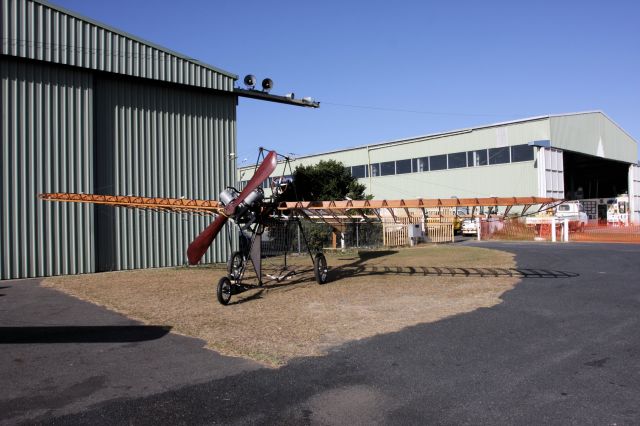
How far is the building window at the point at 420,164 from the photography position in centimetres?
4738

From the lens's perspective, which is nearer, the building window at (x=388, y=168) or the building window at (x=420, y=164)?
the building window at (x=420, y=164)

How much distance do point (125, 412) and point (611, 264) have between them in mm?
18353

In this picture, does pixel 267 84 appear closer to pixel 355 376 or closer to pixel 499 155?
pixel 355 376

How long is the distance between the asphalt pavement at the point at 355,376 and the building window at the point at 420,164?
37661 millimetres

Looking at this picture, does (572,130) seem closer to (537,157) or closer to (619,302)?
(537,157)

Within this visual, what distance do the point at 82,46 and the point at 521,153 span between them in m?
33.1

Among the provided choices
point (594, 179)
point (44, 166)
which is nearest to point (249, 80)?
point (44, 166)

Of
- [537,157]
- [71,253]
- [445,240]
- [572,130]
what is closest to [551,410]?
[71,253]

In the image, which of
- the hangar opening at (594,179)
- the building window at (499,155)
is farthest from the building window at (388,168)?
the hangar opening at (594,179)

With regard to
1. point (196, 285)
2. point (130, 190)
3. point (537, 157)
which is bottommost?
point (196, 285)

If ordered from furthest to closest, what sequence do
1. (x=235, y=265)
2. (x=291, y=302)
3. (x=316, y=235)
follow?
(x=316, y=235) < (x=235, y=265) < (x=291, y=302)

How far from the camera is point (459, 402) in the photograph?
18.2ft

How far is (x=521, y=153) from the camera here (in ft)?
133

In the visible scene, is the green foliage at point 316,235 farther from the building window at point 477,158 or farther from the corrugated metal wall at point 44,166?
the building window at point 477,158
